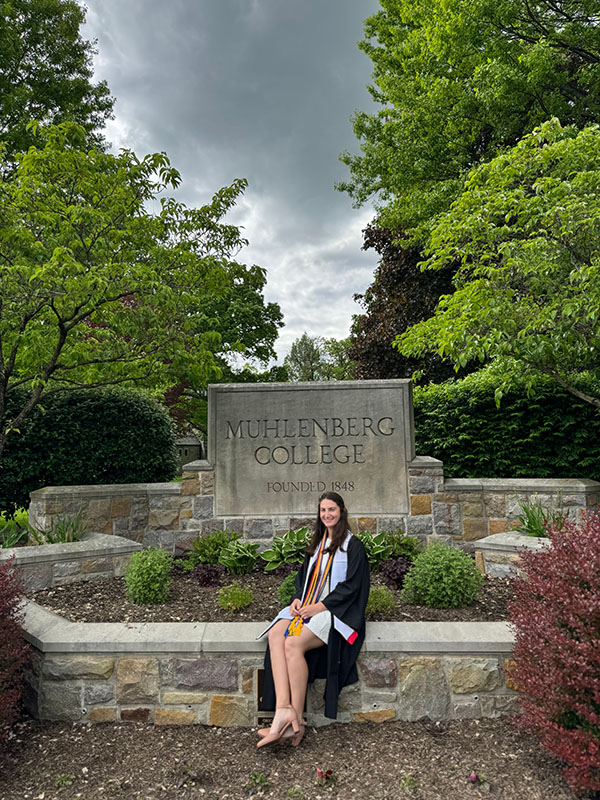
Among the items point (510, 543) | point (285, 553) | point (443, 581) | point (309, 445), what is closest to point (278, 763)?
point (443, 581)

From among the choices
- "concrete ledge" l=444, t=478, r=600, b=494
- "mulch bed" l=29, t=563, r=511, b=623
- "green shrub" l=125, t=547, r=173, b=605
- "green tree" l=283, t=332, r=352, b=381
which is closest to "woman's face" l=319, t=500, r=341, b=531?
"mulch bed" l=29, t=563, r=511, b=623

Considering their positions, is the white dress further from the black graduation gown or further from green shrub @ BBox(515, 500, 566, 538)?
green shrub @ BBox(515, 500, 566, 538)

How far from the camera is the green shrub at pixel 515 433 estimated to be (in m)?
6.48

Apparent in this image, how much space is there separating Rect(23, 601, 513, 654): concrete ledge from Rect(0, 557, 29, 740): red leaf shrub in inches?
7.3

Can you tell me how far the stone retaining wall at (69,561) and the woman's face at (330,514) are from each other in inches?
100.0

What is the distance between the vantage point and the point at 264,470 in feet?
20.8

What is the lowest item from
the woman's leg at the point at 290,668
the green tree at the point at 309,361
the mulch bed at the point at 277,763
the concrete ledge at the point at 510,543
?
the mulch bed at the point at 277,763

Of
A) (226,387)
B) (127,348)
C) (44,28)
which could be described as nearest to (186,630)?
(226,387)

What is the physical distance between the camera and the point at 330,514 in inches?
138

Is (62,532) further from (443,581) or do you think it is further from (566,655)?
(566,655)

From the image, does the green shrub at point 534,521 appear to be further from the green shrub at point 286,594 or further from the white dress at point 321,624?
the white dress at point 321,624

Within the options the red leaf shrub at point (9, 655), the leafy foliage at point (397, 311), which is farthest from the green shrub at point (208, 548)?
the leafy foliage at point (397, 311)

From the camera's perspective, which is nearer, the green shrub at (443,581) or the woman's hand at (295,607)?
the woman's hand at (295,607)

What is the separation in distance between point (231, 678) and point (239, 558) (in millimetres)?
2171
